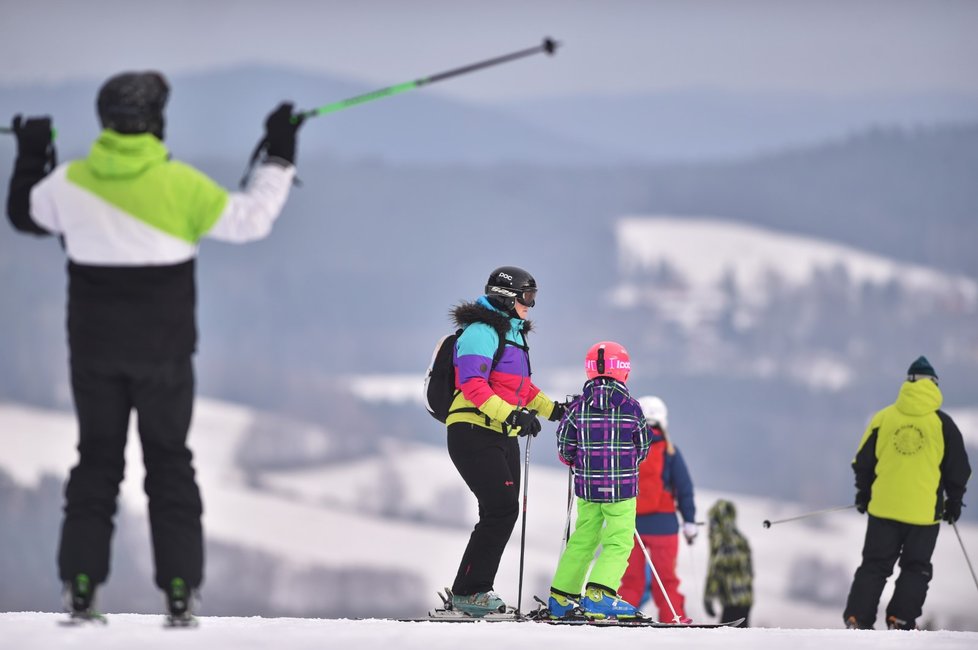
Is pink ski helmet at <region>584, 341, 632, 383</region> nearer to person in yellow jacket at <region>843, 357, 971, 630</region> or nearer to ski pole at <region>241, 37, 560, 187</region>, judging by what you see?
ski pole at <region>241, 37, 560, 187</region>

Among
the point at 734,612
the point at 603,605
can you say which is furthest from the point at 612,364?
the point at 734,612

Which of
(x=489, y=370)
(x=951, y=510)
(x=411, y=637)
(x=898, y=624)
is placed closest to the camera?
(x=411, y=637)

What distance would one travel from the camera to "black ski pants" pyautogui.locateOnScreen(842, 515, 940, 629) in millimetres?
9555

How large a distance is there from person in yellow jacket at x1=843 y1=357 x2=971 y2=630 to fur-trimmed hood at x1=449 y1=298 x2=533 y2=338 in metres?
2.63

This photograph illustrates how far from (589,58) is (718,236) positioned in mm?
20900

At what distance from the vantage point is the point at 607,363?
26.3ft

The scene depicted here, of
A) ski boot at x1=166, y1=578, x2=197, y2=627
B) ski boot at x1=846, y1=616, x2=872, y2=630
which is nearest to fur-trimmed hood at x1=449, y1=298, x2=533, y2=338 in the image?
ski boot at x1=166, y1=578, x2=197, y2=627

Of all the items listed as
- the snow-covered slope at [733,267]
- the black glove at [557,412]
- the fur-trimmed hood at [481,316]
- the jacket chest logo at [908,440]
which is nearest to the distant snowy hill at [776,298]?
the snow-covered slope at [733,267]

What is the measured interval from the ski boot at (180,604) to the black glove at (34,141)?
5.60 feet

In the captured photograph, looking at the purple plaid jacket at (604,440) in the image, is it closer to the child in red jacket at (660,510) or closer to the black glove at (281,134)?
the black glove at (281,134)

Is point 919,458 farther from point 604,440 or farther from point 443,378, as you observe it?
point 443,378

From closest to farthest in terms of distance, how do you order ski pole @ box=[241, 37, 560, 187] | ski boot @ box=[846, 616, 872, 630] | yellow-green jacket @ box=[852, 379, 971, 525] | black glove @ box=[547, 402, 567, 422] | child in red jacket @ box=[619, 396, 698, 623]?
ski pole @ box=[241, 37, 560, 187]
black glove @ box=[547, 402, 567, 422]
yellow-green jacket @ box=[852, 379, 971, 525]
ski boot @ box=[846, 616, 872, 630]
child in red jacket @ box=[619, 396, 698, 623]

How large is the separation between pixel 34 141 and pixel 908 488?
5.48 meters

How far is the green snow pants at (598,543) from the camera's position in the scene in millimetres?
7898
